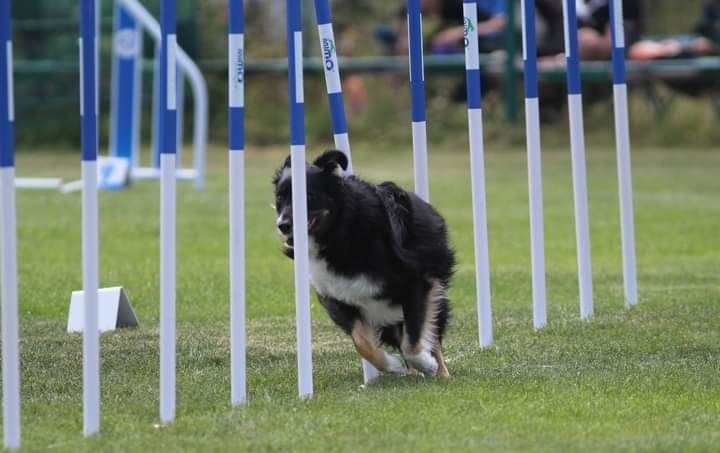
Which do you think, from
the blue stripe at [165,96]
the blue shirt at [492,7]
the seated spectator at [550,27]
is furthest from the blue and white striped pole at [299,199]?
the blue shirt at [492,7]

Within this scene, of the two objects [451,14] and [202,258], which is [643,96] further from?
[202,258]

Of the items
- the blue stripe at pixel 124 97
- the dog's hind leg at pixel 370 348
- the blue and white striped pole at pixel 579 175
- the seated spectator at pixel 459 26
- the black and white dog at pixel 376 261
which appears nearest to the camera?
the black and white dog at pixel 376 261

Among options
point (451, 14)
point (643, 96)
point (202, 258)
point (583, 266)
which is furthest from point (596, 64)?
point (583, 266)

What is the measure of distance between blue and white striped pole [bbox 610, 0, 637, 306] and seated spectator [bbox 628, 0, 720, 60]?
14.2 metres

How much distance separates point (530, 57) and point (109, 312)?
2.80m

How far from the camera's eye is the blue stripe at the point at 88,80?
522 centimetres

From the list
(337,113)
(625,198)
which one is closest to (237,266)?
(337,113)

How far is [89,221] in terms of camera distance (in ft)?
17.0

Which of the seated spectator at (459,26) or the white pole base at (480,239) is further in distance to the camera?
the seated spectator at (459,26)

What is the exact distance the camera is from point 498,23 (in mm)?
23844

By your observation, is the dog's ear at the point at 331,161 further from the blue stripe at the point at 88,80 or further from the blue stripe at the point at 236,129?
the blue stripe at the point at 88,80

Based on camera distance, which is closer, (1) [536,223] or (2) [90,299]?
(2) [90,299]

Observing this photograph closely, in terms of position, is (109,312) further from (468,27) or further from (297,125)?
(297,125)

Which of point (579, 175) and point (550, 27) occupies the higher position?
point (550, 27)
